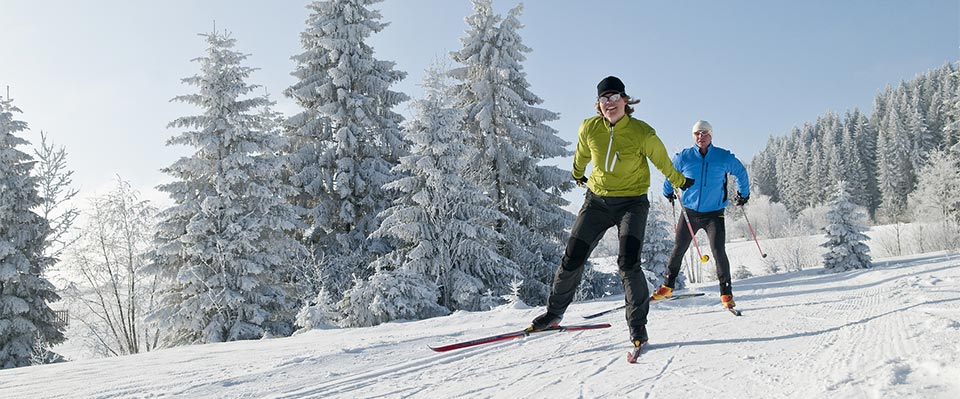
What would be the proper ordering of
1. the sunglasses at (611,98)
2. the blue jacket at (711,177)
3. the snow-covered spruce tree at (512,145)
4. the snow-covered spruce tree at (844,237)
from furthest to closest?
the snow-covered spruce tree at (844,237)
the snow-covered spruce tree at (512,145)
the blue jacket at (711,177)
the sunglasses at (611,98)

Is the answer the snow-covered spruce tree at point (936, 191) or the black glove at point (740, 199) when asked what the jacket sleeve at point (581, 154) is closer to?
the black glove at point (740, 199)

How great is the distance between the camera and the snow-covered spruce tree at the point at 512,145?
16.1 metres

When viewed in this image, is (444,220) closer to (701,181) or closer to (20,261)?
(701,181)

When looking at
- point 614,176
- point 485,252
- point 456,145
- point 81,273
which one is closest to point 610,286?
point 485,252

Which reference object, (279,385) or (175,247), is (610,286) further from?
(279,385)

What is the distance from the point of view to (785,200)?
81.5 m

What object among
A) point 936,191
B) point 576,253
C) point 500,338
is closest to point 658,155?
point 576,253

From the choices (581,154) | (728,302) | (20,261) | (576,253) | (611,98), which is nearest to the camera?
(611,98)

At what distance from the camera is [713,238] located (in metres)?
5.35

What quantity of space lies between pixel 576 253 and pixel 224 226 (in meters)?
12.9

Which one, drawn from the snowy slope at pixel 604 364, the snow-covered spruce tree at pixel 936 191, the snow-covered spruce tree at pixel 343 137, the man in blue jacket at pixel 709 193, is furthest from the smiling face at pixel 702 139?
the snow-covered spruce tree at pixel 936 191

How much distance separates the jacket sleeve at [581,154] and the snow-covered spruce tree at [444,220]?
9428 mm

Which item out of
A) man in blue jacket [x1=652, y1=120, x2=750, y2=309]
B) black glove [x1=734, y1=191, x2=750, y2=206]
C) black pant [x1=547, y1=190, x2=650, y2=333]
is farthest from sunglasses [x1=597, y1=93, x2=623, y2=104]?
black glove [x1=734, y1=191, x2=750, y2=206]

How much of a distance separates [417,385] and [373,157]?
48.2 ft
